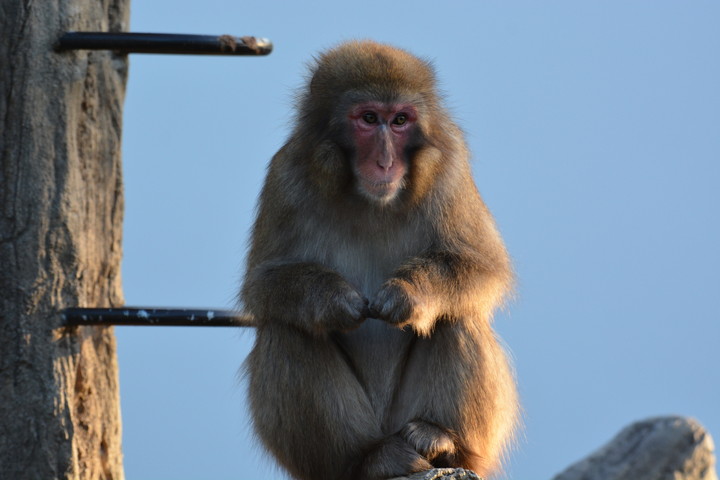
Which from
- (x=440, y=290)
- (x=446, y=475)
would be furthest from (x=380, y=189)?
(x=446, y=475)

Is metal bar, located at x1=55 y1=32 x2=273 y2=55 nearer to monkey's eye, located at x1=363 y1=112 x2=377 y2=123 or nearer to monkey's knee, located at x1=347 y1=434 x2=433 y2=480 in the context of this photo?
monkey's eye, located at x1=363 y1=112 x2=377 y2=123

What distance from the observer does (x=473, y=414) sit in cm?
452

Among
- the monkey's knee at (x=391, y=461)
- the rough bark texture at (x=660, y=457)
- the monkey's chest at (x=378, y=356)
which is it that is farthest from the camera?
the monkey's chest at (x=378, y=356)

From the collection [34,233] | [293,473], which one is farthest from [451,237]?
[34,233]

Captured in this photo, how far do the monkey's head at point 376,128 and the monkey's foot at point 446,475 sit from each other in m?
0.99

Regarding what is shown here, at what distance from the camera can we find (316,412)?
4.43 m

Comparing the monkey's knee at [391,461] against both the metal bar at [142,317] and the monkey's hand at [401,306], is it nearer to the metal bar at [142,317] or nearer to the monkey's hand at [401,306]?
the monkey's hand at [401,306]

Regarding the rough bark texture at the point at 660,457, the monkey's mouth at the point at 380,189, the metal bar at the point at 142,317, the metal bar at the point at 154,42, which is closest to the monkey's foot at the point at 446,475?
the rough bark texture at the point at 660,457

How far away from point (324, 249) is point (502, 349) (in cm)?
80

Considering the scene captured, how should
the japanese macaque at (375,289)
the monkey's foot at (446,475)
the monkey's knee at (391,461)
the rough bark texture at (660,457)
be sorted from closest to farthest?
the rough bark texture at (660,457), the monkey's foot at (446,475), the monkey's knee at (391,461), the japanese macaque at (375,289)

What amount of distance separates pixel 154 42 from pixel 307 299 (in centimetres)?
141

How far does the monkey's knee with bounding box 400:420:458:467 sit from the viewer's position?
438 centimetres

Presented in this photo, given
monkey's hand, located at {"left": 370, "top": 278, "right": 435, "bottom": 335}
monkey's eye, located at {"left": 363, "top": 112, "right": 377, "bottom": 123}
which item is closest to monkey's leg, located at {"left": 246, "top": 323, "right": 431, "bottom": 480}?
monkey's hand, located at {"left": 370, "top": 278, "right": 435, "bottom": 335}

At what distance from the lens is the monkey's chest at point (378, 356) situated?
15.3 feet
